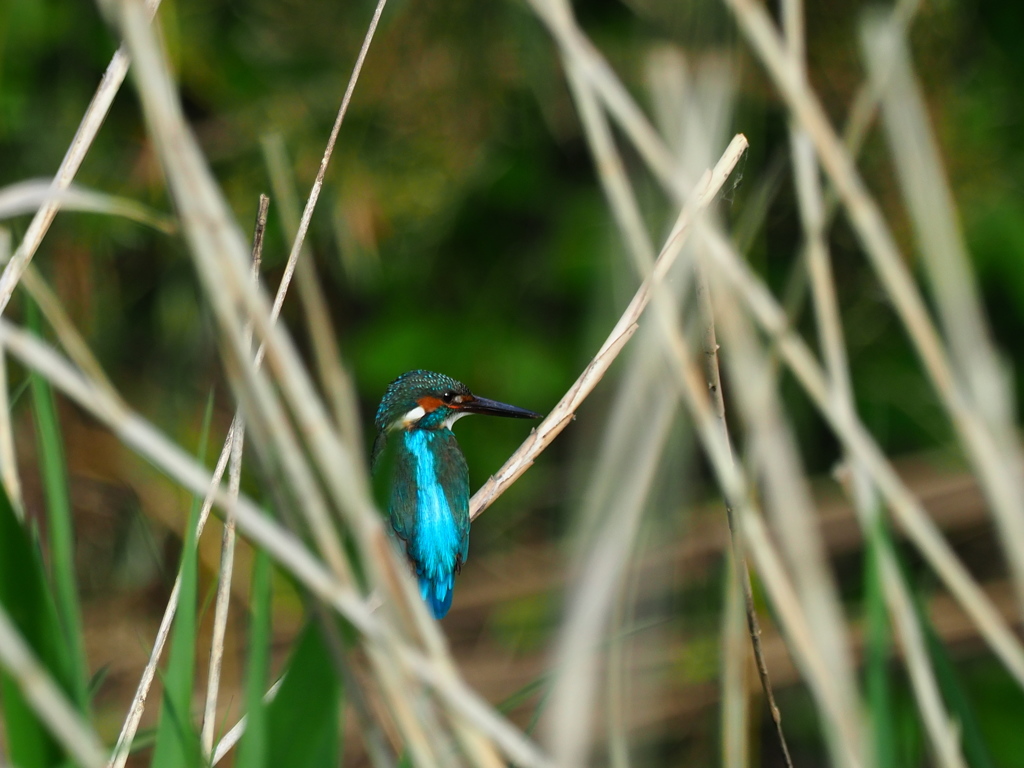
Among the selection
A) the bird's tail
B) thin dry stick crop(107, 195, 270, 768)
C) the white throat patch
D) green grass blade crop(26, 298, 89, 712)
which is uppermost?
green grass blade crop(26, 298, 89, 712)

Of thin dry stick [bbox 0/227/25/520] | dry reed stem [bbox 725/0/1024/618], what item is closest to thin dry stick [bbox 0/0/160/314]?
thin dry stick [bbox 0/227/25/520]

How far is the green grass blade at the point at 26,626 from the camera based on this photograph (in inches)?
35.7

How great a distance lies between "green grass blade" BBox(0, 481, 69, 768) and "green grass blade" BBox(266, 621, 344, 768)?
18 centimetres

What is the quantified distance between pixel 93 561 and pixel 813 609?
4128mm

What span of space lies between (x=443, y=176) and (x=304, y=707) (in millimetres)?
3774

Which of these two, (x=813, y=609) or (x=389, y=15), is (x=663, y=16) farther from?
(x=389, y=15)

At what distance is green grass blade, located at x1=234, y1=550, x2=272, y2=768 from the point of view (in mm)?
903

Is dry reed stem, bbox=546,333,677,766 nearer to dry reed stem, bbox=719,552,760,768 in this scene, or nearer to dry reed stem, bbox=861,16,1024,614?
dry reed stem, bbox=719,552,760,768

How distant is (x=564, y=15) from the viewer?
0.94 metres

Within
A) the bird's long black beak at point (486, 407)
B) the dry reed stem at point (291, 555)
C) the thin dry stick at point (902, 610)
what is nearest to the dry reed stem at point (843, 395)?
the thin dry stick at point (902, 610)

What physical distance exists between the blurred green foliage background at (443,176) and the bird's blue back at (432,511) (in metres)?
1.25

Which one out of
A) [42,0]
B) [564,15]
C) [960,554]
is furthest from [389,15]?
[564,15]

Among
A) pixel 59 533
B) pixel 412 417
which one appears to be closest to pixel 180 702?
pixel 59 533

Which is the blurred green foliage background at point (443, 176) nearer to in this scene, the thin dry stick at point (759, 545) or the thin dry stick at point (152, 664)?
the thin dry stick at point (152, 664)
